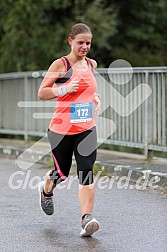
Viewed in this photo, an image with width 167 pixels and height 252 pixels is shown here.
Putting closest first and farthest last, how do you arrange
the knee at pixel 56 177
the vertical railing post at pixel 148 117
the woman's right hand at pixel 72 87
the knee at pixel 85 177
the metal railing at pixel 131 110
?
1. the woman's right hand at pixel 72 87
2. the knee at pixel 85 177
3. the knee at pixel 56 177
4. the metal railing at pixel 131 110
5. the vertical railing post at pixel 148 117

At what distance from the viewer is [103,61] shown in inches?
1062

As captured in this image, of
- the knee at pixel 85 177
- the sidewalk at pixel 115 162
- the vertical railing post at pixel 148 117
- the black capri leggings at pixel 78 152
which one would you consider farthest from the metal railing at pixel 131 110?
the knee at pixel 85 177

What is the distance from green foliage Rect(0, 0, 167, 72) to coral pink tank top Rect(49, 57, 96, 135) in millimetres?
15350

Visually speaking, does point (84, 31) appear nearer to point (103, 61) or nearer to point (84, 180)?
point (84, 180)

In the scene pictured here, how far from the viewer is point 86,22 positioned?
79.6 feet

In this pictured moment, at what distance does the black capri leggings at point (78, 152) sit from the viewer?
24.2 feet

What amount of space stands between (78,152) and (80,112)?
0.37 m

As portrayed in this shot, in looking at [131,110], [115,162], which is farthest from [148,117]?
[115,162]

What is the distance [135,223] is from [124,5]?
826 inches

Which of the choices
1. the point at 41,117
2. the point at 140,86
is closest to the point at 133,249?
the point at 140,86

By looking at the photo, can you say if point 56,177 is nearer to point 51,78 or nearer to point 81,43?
point 51,78

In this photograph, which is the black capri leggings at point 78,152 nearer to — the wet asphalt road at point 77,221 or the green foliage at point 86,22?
the wet asphalt road at point 77,221

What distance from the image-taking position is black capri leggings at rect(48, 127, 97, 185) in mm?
7363

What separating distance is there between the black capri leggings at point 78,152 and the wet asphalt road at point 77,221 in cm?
52
